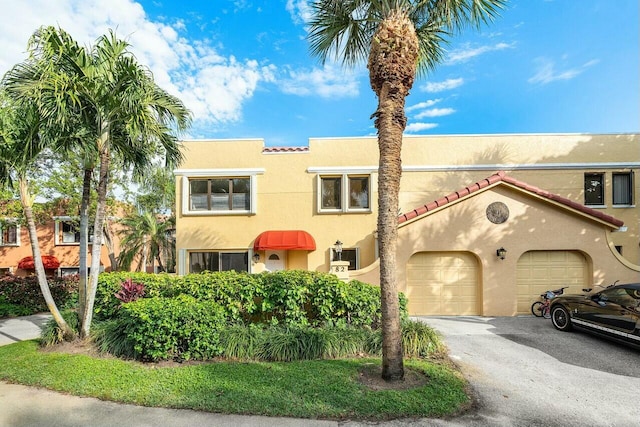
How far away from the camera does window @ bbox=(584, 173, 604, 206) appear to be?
1463 cm

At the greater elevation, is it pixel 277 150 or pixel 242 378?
pixel 277 150

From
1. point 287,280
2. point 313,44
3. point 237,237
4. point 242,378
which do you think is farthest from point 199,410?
point 237,237

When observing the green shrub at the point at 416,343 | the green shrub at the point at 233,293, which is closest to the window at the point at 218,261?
the green shrub at the point at 233,293

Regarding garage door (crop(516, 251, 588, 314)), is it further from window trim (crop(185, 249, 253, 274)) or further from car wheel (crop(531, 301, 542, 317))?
window trim (crop(185, 249, 253, 274))

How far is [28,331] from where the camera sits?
33.1 ft

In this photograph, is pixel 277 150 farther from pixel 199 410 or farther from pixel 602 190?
pixel 602 190

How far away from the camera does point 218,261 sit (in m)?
15.3

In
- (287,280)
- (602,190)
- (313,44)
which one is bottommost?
(287,280)

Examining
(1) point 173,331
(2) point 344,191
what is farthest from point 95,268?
(2) point 344,191

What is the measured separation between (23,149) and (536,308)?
53.5 ft

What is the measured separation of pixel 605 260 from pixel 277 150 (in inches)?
547

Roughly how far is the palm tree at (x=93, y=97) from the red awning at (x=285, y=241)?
6.64 m

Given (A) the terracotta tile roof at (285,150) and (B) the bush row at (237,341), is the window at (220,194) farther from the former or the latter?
(B) the bush row at (237,341)

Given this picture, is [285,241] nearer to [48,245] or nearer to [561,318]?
Result: [561,318]
